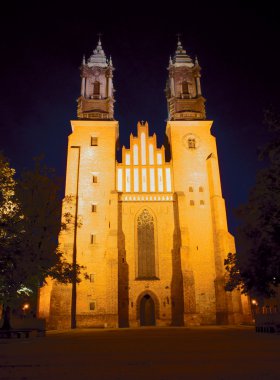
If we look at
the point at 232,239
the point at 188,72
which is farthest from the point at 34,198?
the point at 188,72

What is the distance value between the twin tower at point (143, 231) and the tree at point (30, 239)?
687cm

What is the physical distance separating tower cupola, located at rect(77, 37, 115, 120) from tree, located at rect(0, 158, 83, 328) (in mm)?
19290

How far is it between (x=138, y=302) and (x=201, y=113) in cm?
2337

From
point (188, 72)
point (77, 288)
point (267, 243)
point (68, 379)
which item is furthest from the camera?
point (188, 72)

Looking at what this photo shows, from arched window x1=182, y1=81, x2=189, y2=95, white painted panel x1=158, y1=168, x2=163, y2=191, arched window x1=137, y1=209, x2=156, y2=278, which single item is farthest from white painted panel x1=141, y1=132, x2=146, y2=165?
arched window x1=182, y1=81, x2=189, y2=95

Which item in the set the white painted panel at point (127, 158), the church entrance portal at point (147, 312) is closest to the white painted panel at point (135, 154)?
the white painted panel at point (127, 158)

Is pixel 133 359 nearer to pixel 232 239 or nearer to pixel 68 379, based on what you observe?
pixel 68 379

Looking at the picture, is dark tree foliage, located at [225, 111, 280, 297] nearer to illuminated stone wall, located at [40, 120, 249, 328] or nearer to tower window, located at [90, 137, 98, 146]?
illuminated stone wall, located at [40, 120, 249, 328]

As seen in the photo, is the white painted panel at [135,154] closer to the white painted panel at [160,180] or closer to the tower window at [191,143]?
the white painted panel at [160,180]

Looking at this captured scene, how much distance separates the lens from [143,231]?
120 ft

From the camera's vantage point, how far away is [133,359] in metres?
8.88

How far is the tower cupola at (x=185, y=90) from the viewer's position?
42.9m

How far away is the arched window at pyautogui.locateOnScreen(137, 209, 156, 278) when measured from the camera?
35.2 metres

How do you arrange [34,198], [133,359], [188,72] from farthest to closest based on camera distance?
[188,72] → [34,198] → [133,359]
